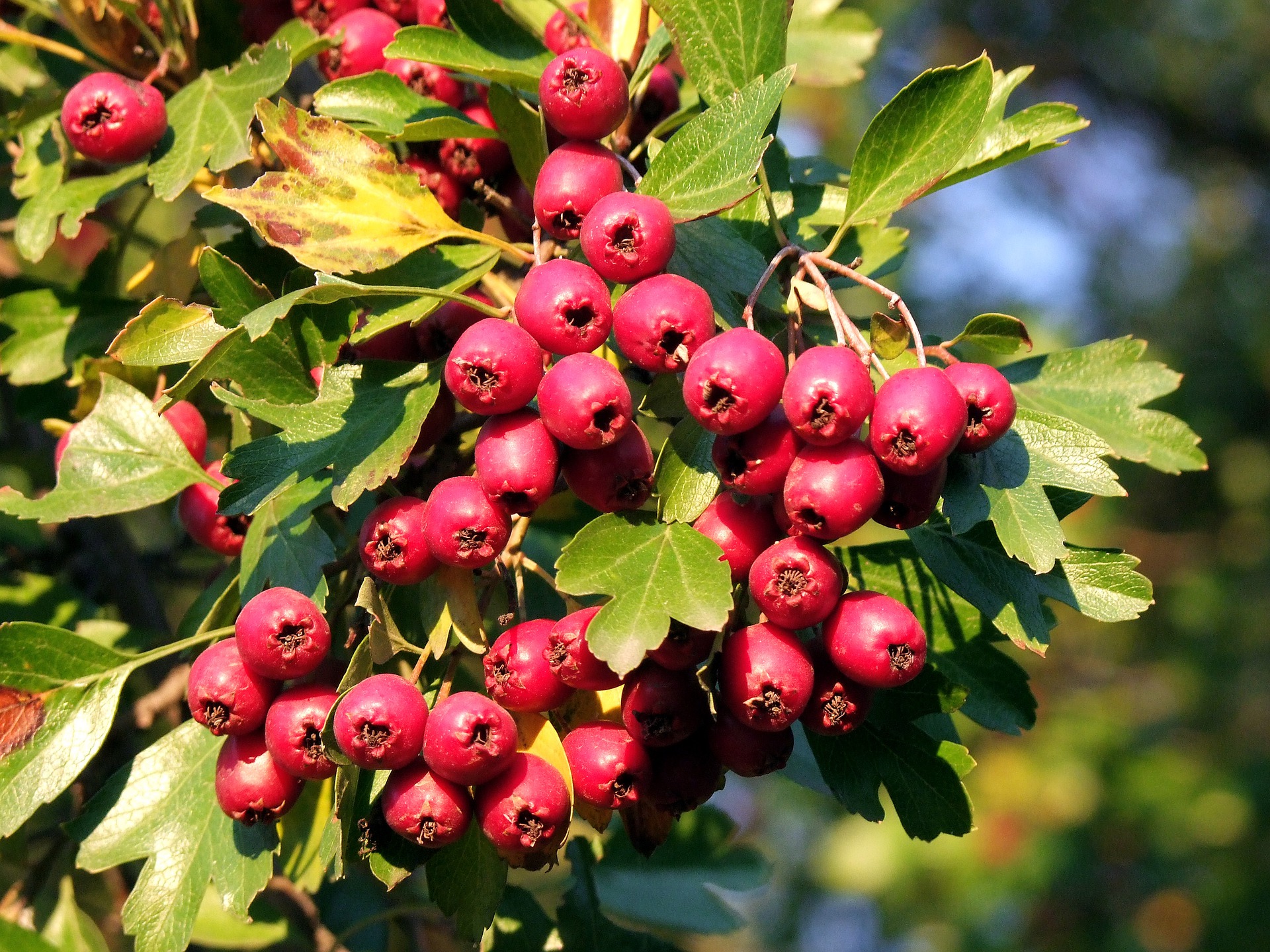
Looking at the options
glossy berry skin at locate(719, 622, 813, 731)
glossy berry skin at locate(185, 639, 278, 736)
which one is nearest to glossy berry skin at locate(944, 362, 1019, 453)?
glossy berry skin at locate(719, 622, 813, 731)

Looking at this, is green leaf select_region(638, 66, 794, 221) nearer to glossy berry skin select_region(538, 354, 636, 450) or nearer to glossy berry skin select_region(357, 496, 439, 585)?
glossy berry skin select_region(538, 354, 636, 450)

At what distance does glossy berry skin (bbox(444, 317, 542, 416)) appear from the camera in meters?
1.07

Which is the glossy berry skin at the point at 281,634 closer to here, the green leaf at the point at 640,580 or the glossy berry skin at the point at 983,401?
the green leaf at the point at 640,580

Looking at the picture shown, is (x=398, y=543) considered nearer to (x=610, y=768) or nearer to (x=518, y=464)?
(x=518, y=464)

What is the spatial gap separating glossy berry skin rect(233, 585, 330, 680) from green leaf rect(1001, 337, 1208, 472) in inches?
36.9

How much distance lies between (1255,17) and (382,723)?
22.5 ft

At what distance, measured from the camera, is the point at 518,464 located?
1084mm

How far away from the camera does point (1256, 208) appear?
6.66m

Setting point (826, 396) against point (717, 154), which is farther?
point (717, 154)

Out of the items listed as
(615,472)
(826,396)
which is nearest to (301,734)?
(615,472)

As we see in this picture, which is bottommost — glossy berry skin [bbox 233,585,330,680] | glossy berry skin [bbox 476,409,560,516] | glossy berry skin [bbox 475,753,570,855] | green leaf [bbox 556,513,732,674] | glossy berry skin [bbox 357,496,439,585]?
glossy berry skin [bbox 475,753,570,855]

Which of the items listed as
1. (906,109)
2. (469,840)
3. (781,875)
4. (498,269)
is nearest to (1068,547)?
(906,109)

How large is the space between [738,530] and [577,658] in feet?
0.69

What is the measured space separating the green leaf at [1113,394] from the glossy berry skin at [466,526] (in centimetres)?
75
